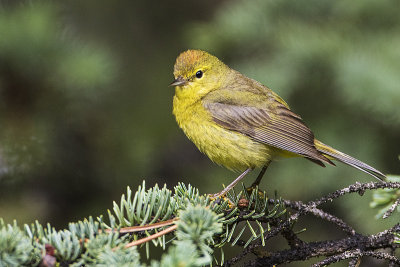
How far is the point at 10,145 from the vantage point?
3340 mm

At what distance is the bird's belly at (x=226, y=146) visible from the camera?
3.25 metres

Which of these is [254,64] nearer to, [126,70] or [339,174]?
[339,174]

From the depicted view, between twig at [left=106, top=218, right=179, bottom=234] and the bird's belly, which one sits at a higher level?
the bird's belly

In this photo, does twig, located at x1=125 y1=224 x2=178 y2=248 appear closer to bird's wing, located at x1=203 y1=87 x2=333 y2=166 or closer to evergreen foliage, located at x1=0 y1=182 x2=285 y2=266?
evergreen foliage, located at x1=0 y1=182 x2=285 y2=266

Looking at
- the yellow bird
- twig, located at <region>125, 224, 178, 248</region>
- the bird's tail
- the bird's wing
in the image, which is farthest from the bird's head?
twig, located at <region>125, 224, 178, 248</region>

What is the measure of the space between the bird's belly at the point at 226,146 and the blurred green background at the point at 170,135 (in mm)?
446

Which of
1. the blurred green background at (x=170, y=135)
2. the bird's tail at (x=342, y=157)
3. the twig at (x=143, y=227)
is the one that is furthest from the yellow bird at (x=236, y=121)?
the twig at (x=143, y=227)

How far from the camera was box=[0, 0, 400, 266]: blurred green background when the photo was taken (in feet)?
11.0

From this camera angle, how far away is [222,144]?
328 cm

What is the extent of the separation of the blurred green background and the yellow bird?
0.24 m

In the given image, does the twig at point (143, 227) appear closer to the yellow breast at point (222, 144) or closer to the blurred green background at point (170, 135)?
the yellow breast at point (222, 144)

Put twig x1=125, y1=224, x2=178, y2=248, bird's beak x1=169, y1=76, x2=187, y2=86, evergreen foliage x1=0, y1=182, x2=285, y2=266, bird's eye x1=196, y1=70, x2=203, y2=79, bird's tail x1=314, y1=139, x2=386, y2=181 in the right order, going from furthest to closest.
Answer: bird's eye x1=196, y1=70, x2=203, y2=79, bird's beak x1=169, y1=76, x2=187, y2=86, bird's tail x1=314, y1=139, x2=386, y2=181, twig x1=125, y1=224, x2=178, y2=248, evergreen foliage x1=0, y1=182, x2=285, y2=266

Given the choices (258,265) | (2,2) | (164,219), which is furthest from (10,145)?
(258,265)

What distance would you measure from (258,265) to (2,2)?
279 cm
